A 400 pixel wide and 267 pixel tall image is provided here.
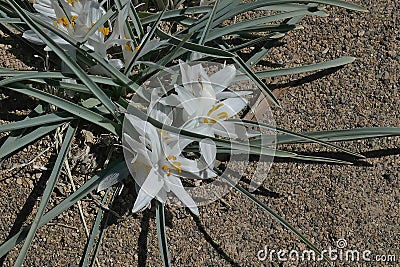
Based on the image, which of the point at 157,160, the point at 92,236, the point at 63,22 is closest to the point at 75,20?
the point at 63,22

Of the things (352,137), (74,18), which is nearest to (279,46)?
(352,137)

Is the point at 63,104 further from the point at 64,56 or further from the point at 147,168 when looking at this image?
the point at 147,168

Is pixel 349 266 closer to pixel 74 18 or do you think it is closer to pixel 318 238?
pixel 318 238

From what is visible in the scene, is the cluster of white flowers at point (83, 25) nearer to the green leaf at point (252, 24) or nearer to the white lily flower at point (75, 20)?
the white lily flower at point (75, 20)

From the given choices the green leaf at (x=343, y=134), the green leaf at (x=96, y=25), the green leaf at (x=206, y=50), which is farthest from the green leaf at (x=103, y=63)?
the green leaf at (x=343, y=134)

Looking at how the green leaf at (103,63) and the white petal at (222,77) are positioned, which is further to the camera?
the white petal at (222,77)
